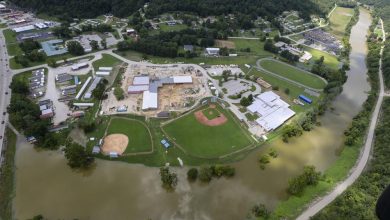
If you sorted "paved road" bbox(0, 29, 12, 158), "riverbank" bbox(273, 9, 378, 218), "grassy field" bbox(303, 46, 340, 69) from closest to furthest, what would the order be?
1. "riverbank" bbox(273, 9, 378, 218)
2. "paved road" bbox(0, 29, 12, 158)
3. "grassy field" bbox(303, 46, 340, 69)

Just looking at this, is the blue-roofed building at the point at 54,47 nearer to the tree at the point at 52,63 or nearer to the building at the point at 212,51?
the tree at the point at 52,63

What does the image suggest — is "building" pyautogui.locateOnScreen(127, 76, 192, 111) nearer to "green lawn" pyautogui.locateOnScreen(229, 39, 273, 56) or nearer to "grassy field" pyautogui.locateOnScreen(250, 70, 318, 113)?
"grassy field" pyautogui.locateOnScreen(250, 70, 318, 113)

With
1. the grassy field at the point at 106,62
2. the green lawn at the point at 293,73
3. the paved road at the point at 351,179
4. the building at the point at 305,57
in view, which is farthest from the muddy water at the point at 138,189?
the building at the point at 305,57

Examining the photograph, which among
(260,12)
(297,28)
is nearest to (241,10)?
(260,12)

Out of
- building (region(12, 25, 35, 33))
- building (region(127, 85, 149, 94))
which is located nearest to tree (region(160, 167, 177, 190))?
building (region(127, 85, 149, 94))

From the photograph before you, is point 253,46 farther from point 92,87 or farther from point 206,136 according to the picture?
point 92,87

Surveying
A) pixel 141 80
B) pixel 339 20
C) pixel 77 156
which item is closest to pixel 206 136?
pixel 77 156
